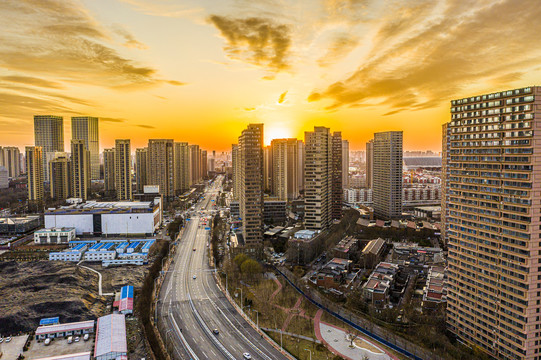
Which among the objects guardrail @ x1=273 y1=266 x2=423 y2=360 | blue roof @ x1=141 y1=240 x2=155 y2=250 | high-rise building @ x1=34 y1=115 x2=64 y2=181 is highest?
high-rise building @ x1=34 y1=115 x2=64 y2=181

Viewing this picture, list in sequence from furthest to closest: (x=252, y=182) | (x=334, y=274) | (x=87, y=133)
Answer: (x=87, y=133), (x=252, y=182), (x=334, y=274)

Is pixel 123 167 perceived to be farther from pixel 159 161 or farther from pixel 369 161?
Result: pixel 369 161

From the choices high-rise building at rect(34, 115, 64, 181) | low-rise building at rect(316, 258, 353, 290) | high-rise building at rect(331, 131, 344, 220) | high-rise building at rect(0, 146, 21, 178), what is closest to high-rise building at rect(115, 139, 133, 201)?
high-rise building at rect(331, 131, 344, 220)

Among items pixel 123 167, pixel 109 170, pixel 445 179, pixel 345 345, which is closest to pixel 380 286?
pixel 345 345

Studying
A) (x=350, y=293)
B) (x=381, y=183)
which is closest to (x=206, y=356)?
(x=350, y=293)

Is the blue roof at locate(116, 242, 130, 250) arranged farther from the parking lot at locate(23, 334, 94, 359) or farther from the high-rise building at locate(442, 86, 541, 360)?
the high-rise building at locate(442, 86, 541, 360)

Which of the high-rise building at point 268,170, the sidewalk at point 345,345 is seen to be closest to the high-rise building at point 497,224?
the sidewalk at point 345,345
